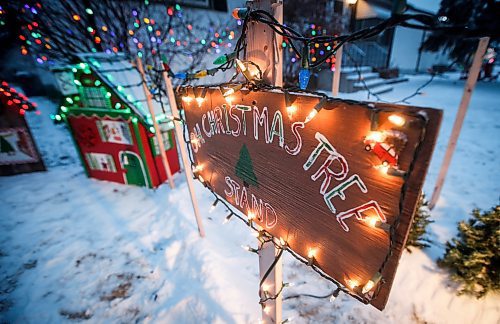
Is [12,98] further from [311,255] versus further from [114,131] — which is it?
[311,255]

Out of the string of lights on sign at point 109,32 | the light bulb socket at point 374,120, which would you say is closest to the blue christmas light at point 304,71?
the light bulb socket at point 374,120

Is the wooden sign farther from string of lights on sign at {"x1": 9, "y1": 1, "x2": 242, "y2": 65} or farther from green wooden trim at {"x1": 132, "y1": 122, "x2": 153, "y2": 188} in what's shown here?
string of lights on sign at {"x1": 9, "y1": 1, "x2": 242, "y2": 65}

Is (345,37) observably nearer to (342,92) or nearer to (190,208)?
(190,208)

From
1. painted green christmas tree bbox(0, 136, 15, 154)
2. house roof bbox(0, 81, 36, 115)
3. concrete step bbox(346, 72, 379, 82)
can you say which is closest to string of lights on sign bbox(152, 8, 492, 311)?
house roof bbox(0, 81, 36, 115)

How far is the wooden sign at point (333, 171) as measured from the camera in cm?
87

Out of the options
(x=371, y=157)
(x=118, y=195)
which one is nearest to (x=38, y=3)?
(x=118, y=195)

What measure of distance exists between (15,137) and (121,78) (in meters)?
3.92

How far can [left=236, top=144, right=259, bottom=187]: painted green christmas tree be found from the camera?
165 centimetres

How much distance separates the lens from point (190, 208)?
499 cm

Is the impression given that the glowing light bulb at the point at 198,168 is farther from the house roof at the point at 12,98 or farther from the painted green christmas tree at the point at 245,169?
the house roof at the point at 12,98

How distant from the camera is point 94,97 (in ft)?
16.5

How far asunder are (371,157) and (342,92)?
13.0 meters

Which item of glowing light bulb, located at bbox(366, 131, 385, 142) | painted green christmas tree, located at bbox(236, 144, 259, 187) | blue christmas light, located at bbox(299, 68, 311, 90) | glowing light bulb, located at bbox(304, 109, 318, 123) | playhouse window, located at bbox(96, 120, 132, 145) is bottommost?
playhouse window, located at bbox(96, 120, 132, 145)

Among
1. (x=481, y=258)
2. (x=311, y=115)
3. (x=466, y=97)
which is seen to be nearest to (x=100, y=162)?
(x=311, y=115)
